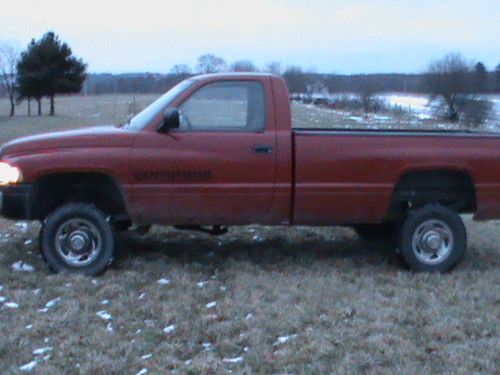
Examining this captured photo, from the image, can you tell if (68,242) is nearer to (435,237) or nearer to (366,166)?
(366,166)

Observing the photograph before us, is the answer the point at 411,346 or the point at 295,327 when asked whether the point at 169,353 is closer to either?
the point at 295,327

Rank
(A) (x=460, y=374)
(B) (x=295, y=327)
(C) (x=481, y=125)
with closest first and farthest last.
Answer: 1. (A) (x=460, y=374)
2. (B) (x=295, y=327)
3. (C) (x=481, y=125)

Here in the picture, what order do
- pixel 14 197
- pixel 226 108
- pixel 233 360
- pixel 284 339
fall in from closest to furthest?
pixel 233 360 < pixel 284 339 < pixel 14 197 < pixel 226 108

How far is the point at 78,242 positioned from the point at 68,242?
0.08 metres

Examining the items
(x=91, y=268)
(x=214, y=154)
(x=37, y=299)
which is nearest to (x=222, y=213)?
(x=214, y=154)

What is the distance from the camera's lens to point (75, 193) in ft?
27.7

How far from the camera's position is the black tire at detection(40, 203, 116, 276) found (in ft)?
26.7

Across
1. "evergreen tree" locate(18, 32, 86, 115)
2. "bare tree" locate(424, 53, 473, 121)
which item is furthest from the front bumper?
"evergreen tree" locate(18, 32, 86, 115)

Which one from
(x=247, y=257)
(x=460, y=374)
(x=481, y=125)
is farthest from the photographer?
(x=481, y=125)

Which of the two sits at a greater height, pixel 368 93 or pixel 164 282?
pixel 368 93

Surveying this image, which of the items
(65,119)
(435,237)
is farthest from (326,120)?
(435,237)

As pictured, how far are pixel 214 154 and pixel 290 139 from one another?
646 mm

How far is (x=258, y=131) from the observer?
824cm

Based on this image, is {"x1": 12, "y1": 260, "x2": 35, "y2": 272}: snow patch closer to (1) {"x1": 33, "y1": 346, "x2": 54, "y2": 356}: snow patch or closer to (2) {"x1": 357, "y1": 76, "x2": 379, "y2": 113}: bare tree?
(1) {"x1": 33, "y1": 346, "x2": 54, "y2": 356}: snow patch
